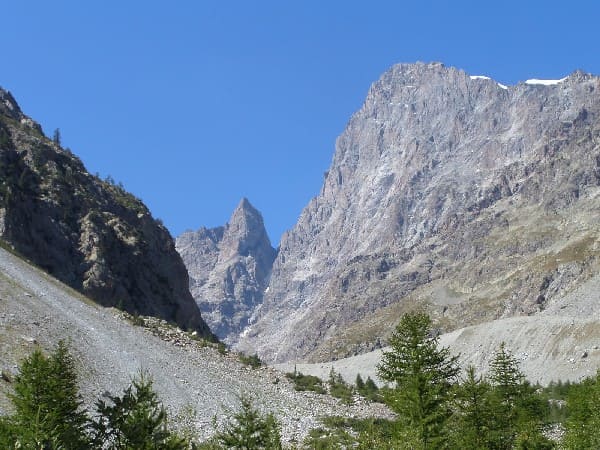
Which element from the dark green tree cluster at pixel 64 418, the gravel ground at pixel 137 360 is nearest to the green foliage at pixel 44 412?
the dark green tree cluster at pixel 64 418

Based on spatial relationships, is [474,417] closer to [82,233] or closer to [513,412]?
[513,412]

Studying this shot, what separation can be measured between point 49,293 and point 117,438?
35.5m

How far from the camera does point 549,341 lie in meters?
155

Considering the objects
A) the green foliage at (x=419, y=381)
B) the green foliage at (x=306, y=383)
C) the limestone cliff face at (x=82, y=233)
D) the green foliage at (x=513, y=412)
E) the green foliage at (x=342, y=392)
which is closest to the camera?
the green foliage at (x=419, y=381)

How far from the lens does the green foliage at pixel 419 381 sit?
33.3 metres

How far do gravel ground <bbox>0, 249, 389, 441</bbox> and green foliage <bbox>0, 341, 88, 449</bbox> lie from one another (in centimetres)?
941

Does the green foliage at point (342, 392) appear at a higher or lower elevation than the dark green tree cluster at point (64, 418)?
higher

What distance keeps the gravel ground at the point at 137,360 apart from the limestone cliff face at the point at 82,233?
25573mm

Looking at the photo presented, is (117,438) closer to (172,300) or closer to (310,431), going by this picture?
(310,431)

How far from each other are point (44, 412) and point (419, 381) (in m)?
20.1

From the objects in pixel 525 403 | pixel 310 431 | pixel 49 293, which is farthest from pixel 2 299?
pixel 525 403

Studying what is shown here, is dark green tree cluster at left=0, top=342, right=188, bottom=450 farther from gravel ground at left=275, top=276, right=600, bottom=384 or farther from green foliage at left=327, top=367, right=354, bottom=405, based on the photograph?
gravel ground at left=275, top=276, right=600, bottom=384

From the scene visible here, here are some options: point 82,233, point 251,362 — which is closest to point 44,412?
point 251,362

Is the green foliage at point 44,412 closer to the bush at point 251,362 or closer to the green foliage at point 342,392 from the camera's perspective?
the green foliage at point 342,392
